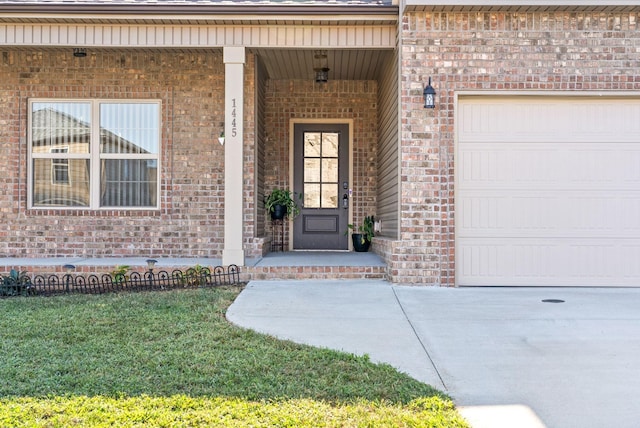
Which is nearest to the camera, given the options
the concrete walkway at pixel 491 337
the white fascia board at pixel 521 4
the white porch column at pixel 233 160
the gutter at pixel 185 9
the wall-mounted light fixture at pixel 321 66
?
the concrete walkway at pixel 491 337

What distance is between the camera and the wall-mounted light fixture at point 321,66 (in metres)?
7.72

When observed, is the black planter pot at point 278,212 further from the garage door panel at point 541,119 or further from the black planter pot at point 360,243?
the garage door panel at point 541,119

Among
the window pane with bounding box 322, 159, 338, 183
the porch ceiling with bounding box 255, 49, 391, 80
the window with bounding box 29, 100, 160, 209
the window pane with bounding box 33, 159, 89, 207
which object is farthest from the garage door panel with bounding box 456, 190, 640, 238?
the window pane with bounding box 33, 159, 89, 207

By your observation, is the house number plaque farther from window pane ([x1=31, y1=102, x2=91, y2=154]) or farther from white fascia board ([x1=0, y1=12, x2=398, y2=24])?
window pane ([x1=31, y1=102, x2=91, y2=154])

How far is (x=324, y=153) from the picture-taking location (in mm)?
9125

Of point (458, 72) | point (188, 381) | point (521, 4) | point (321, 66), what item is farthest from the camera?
point (321, 66)

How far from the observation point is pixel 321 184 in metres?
9.10

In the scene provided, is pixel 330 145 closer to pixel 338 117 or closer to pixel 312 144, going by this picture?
pixel 312 144

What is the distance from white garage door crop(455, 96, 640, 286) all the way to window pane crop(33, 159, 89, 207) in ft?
18.4

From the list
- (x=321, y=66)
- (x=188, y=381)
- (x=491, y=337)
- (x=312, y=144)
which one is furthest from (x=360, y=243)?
(x=188, y=381)

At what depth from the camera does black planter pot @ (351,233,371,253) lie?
8875mm

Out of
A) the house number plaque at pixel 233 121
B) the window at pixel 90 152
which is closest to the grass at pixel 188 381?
the house number plaque at pixel 233 121

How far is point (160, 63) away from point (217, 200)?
2.30 m

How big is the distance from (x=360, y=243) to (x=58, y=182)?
4.93m
